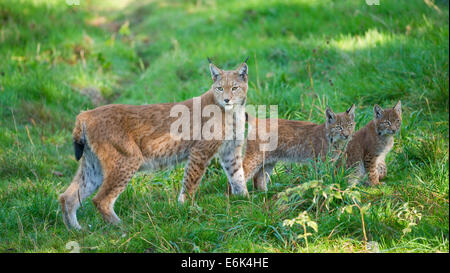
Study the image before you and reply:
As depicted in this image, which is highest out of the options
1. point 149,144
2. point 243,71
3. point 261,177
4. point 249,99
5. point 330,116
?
point 243,71

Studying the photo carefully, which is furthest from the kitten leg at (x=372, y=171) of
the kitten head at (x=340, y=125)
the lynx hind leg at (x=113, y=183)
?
the lynx hind leg at (x=113, y=183)

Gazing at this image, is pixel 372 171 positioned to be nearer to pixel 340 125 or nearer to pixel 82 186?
pixel 340 125

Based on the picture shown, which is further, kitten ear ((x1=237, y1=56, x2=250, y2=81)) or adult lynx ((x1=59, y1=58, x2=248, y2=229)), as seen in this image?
kitten ear ((x1=237, y1=56, x2=250, y2=81))

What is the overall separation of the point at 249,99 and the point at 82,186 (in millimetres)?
3003

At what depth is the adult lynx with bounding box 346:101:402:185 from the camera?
19.9 ft

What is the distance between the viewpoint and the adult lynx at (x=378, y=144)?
6.07m

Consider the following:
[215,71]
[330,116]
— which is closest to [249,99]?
[215,71]

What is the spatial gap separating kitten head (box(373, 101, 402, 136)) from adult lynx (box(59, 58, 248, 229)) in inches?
62.1

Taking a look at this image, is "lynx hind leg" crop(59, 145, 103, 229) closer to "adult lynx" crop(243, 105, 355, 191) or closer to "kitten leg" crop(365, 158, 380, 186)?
"adult lynx" crop(243, 105, 355, 191)

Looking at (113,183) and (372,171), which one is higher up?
(113,183)

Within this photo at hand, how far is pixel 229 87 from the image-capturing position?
6.21 meters

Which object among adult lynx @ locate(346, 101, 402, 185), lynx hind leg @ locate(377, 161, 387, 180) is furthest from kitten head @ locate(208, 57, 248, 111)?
lynx hind leg @ locate(377, 161, 387, 180)

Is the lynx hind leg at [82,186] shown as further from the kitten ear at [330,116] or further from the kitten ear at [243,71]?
the kitten ear at [330,116]
